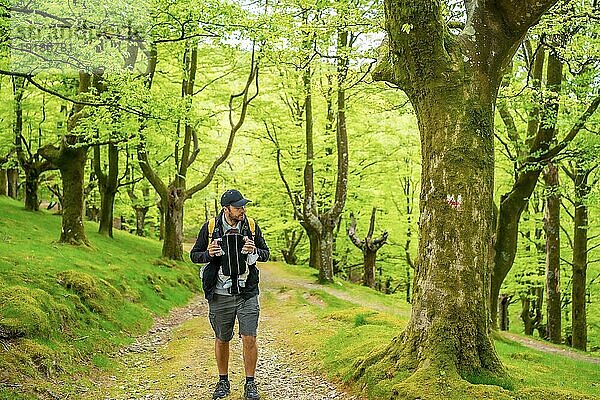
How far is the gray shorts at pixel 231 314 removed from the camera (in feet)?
21.7

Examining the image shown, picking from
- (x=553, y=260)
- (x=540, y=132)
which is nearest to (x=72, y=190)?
(x=540, y=132)

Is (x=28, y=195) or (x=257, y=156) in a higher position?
(x=257, y=156)

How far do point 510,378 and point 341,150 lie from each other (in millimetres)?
16658

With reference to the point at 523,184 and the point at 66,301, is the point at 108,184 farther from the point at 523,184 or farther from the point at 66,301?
the point at 523,184

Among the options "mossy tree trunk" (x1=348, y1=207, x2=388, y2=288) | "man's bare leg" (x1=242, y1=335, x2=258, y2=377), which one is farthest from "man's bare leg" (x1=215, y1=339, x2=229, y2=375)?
"mossy tree trunk" (x1=348, y1=207, x2=388, y2=288)

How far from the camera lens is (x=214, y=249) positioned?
6.51 metres

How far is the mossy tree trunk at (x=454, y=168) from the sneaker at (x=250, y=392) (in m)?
1.68

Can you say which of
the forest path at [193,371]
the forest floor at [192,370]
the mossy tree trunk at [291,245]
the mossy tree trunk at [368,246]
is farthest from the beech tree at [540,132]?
the mossy tree trunk at [291,245]

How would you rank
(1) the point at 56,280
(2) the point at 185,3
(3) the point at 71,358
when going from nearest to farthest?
(3) the point at 71,358 < (1) the point at 56,280 < (2) the point at 185,3

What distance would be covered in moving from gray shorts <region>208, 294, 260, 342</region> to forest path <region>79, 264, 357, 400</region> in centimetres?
85

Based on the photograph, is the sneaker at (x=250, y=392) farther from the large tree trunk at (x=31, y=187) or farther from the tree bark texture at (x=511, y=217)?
the large tree trunk at (x=31, y=187)

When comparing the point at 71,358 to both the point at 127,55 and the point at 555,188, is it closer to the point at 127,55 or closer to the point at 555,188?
the point at 127,55

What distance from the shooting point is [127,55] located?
15453 mm

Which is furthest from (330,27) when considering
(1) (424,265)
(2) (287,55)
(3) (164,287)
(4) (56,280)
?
(3) (164,287)
